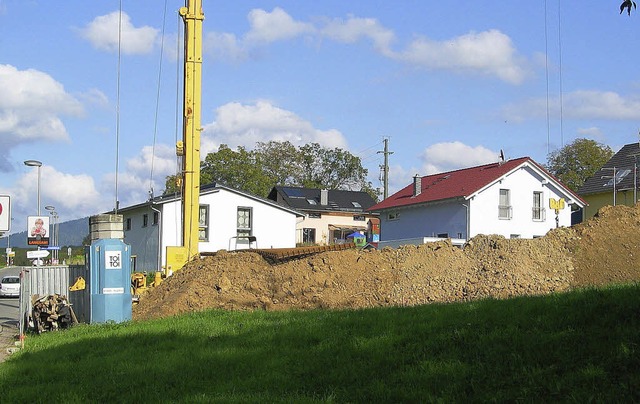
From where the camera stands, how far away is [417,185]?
57.6m

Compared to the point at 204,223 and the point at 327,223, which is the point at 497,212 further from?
the point at 327,223

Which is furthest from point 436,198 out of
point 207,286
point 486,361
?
point 486,361

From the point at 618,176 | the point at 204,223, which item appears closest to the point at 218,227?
the point at 204,223

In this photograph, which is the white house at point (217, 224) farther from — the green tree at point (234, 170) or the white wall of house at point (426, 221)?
the green tree at point (234, 170)

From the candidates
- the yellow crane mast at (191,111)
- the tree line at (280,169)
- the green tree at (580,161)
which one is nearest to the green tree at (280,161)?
the tree line at (280,169)

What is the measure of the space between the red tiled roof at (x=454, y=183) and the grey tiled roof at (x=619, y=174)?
3.04m

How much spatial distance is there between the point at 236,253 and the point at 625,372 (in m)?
16.4

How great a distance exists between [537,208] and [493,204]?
385 cm

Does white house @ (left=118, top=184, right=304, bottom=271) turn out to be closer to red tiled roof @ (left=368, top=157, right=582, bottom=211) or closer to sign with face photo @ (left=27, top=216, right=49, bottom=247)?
sign with face photo @ (left=27, top=216, right=49, bottom=247)

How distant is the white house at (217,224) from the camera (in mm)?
→ 45344

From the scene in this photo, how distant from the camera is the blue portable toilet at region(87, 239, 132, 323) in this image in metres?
18.9

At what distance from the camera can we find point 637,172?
5306 centimetres

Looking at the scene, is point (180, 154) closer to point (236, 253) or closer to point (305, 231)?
point (236, 253)

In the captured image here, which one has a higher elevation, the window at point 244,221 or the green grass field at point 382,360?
the window at point 244,221
